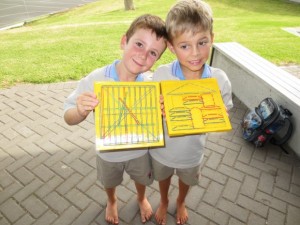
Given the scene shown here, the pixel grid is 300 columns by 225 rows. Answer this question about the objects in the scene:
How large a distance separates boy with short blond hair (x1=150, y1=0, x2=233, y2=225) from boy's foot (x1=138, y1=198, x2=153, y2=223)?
1.75ft

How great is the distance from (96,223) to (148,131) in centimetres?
160

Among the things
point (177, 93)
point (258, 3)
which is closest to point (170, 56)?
point (177, 93)

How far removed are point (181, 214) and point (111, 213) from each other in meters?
0.74

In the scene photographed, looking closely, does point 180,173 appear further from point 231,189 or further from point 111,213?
point 231,189

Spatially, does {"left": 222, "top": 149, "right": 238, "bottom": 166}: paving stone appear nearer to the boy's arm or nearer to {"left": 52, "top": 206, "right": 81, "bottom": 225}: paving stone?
{"left": 52, "top": 206, "right": 81, "bottom": 225}: paving stone

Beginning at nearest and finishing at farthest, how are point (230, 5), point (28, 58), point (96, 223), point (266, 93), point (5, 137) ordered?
point (96, 223) < point (5, 137) < point (266, 93) < point (28, 58) < point (230, 5)

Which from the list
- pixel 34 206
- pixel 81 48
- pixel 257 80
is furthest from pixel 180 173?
pixel 81 48

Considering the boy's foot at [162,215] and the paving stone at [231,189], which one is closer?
the boy's foot at [162,215]

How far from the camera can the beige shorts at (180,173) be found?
2324 millimetres

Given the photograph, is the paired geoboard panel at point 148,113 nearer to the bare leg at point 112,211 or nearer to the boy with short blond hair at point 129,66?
the boy with short blond hair at point 129,66

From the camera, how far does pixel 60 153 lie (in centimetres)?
372

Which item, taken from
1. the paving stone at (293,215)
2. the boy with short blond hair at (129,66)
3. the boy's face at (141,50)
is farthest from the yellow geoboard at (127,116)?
the paving stone at (293,215)

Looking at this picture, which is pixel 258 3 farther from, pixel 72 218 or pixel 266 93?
pixel 72 218

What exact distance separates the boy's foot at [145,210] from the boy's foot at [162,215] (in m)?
0.08
